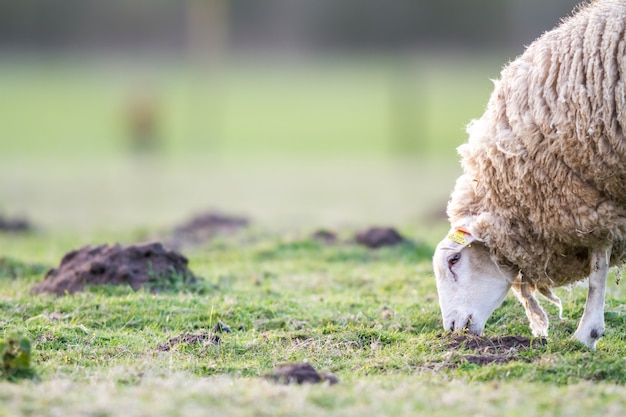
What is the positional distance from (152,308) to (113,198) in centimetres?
1380

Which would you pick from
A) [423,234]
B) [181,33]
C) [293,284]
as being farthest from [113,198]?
[181,33]

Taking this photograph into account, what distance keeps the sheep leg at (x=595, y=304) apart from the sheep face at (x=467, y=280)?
634mm

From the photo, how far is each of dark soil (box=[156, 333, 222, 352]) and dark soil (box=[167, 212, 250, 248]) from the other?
476cm

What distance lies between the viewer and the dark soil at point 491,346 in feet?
20.3

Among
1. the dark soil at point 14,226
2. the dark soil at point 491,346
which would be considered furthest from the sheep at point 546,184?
the dark soil at point 14,226

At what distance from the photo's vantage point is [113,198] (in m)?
21.1

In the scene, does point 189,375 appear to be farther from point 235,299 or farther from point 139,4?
point 139,4

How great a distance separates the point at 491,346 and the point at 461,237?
892 mm

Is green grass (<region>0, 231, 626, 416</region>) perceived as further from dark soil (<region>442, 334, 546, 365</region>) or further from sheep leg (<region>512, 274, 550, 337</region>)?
sheep leg (<region>512, 274, 550, 337</region>)

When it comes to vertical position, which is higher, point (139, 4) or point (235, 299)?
point (139, 4)

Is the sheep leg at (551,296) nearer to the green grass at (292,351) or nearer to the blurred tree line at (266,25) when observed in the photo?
the green grass at (292,351)

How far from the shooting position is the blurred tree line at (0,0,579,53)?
56.2 meters

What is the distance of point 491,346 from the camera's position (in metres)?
6.49

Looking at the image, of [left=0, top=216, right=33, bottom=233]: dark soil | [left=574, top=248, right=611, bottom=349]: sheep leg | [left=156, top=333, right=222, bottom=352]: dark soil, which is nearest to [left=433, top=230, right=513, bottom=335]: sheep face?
[left=574, top=248, right=611, bottom=349]: sheep leg
